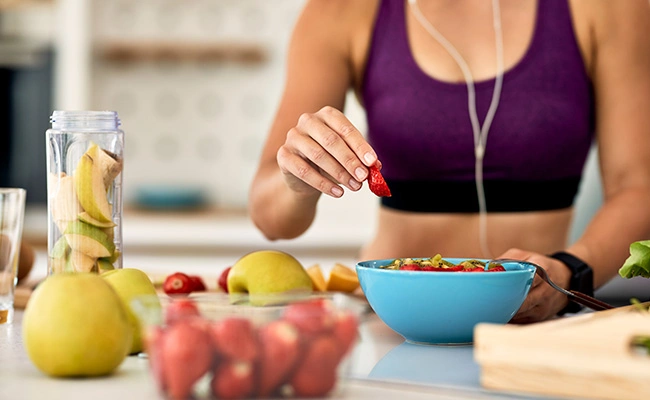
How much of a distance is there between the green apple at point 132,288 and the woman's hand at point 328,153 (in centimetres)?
25

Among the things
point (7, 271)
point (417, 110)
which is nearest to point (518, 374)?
point (7, 271)

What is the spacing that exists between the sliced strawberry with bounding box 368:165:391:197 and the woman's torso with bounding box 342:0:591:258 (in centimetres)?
63

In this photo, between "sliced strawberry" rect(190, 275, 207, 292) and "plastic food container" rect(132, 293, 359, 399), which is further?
"sliced strawberry" rect(190, 275, 207, 292)

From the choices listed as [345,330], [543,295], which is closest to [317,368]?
[345,330]

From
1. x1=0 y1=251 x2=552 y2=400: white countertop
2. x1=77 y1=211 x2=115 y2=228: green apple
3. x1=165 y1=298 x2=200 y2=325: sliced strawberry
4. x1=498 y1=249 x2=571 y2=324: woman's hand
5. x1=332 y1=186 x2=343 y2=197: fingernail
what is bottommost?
x1=0 y1=251 x2=552 y2=400: white countertop

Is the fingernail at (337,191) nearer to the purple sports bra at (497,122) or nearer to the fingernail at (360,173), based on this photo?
the fingernail at (360,173)

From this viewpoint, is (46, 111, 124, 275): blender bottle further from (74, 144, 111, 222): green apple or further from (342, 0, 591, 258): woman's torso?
(342, 0, 591, 258): woman's torso

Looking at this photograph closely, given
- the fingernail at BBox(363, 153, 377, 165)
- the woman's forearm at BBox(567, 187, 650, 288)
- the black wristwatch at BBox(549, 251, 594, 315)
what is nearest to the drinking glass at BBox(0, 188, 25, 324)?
the fingernail at BBox(363, 153, 377, 165)

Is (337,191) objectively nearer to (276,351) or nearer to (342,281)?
(342,281)

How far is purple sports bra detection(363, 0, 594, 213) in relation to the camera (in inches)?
59.5

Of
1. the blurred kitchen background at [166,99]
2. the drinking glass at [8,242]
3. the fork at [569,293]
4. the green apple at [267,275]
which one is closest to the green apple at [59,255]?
the drinking glass at [8,242]

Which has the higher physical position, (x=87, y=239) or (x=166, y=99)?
(x=166, y=99)

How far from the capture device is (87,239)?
36.0 inches

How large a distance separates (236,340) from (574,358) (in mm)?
263
